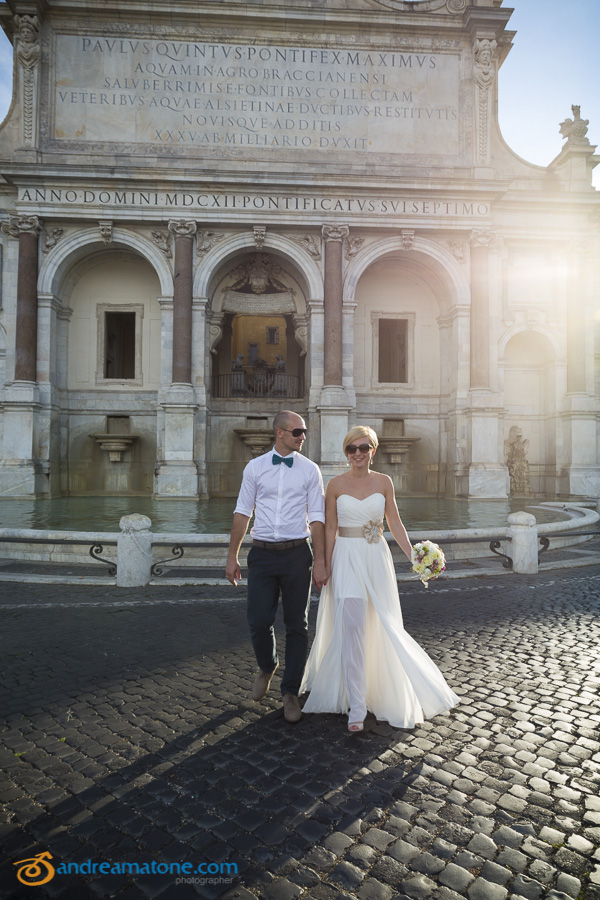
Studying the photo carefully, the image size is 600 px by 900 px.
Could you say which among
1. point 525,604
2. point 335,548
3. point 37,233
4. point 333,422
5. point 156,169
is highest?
point 156,169

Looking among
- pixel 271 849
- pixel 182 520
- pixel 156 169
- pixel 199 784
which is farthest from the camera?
pixel 156 169

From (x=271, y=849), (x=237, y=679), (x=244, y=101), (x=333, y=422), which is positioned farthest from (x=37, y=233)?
(x=271, y=849)

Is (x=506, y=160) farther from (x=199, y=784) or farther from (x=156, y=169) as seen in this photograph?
(x=199, y=784)

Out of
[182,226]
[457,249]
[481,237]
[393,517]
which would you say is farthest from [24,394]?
[393,517]

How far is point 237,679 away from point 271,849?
1.77m

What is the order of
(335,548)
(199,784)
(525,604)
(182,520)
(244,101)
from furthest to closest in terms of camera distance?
(244,101)
(182,520)
(525,604)
(335,548)
(199,784)

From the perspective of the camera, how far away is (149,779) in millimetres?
2615

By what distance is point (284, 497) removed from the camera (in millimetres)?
3410

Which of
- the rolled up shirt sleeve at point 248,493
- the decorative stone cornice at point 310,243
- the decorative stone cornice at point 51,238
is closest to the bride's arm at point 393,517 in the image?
the rolled up shirt sleeve at point 248,493

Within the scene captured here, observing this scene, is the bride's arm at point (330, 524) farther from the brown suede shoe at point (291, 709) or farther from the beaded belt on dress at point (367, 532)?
the brown suede shoe at point (291, 709)

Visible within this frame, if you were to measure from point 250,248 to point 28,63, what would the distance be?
8.67m

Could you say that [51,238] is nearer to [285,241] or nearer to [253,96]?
[285,241]

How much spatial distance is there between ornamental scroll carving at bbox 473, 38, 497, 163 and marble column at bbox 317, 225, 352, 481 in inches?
207
